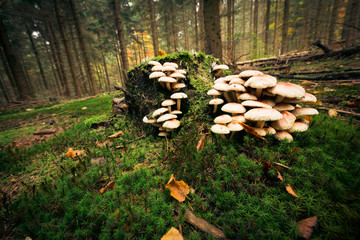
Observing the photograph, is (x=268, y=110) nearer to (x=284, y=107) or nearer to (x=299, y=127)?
(x=284, y=107)

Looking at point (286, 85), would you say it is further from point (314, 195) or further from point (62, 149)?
point (62, 149)

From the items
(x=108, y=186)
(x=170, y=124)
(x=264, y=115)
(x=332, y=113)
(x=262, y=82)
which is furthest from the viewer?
(x=332, y=113)

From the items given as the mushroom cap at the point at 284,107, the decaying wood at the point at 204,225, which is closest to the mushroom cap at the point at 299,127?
the mushroom cap at the point at 284,107

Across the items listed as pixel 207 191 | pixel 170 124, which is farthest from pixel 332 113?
pixel 170 124

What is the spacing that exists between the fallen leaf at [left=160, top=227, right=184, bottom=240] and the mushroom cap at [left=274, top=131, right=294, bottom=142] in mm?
1841

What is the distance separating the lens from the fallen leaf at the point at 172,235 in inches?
51.9

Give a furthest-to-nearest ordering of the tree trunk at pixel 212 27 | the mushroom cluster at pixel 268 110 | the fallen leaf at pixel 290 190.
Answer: the tree trunk at pixel 212 27
the mushroom cluster at pixel 268 110
the fallen leaf at pixel 290 190


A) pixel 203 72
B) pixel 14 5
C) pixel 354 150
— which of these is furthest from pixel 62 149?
pixel 14 5

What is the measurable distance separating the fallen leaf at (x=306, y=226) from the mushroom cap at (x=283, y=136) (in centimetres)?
107

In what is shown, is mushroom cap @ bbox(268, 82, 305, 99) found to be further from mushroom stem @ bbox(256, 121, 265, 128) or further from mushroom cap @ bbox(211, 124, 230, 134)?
mushroom cap @ bbox(211, 124, 230, 134)

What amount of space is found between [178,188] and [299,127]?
2.00 meters

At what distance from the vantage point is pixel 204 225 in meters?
1.45

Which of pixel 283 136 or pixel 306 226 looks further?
pixel 283 136

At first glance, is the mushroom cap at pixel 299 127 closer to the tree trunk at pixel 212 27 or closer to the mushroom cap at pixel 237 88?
the mushroom cap at pixel 237 88
